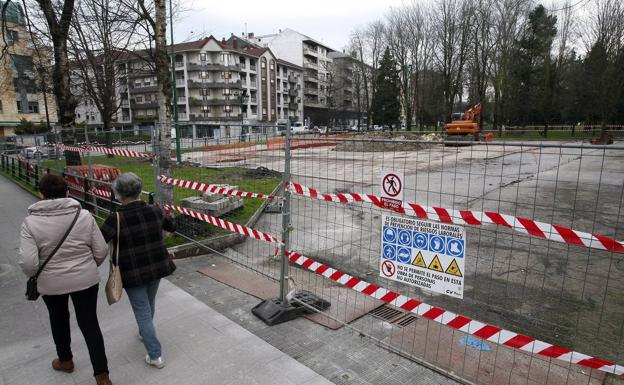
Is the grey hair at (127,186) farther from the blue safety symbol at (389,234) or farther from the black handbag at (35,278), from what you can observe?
the blue safety symbol at (389,234)

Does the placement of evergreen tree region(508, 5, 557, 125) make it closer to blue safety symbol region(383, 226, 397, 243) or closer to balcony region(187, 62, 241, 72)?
balcony region(187, 62, 241, 72)

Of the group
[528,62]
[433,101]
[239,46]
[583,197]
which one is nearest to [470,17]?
[528,62]

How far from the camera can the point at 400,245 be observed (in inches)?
136

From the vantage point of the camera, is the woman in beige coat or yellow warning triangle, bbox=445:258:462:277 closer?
the woman in beige coat

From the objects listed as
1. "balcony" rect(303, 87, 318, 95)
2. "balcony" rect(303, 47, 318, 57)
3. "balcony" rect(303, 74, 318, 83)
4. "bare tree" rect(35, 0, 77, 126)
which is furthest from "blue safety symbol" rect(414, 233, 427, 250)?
"balcony" rect(303, 47, 318, 57)

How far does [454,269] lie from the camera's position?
3.11 meters

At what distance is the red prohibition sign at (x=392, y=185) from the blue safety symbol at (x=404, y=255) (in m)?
0.48

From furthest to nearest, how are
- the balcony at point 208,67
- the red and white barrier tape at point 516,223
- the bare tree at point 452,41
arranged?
the balcony at point 208,67
the bare tree at point 452,41
the red and white barrier tape at point 516,223

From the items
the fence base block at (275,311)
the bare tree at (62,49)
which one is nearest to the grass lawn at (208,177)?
the bare tree at (62,49)

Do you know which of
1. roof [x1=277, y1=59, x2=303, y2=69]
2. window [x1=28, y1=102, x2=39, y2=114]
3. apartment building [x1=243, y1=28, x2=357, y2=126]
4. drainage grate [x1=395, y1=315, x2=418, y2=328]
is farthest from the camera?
apartment building [x1=243, y1=28, x2=357, y2=126]

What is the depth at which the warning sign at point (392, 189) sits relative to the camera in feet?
11.1

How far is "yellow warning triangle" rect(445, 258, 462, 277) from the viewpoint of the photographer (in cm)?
309

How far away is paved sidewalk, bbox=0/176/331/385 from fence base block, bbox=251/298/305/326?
11.3 inches

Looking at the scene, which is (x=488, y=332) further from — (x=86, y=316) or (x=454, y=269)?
(x=86, y=316)
